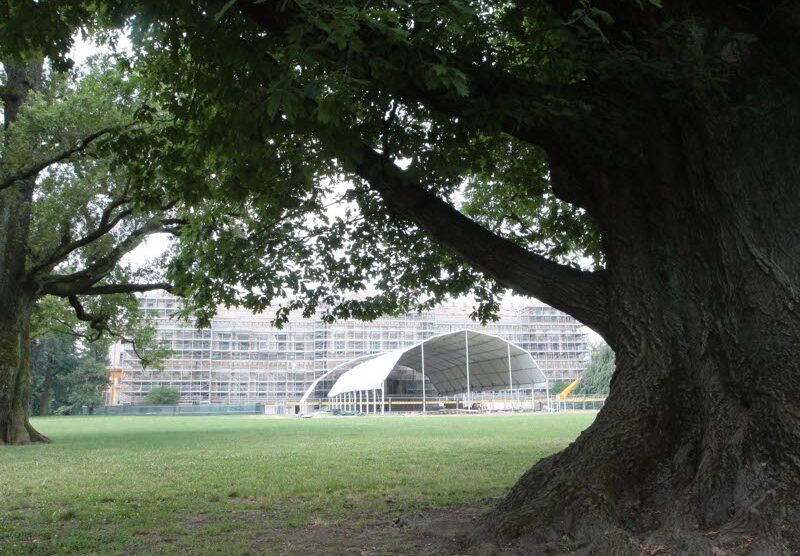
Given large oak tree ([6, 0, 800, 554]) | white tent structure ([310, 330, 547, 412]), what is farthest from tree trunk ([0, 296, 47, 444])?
white tent structure ([310, 330, 547, 412])

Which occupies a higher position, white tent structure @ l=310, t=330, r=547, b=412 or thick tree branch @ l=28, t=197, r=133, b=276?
thick tree branch @ l=28, t=197, r=133, b=276

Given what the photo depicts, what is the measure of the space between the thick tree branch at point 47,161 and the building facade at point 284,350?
84409 mm

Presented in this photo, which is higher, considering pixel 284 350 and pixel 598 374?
pixel 284 350

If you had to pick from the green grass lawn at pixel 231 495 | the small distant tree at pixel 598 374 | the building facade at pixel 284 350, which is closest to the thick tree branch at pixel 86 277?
the green grass lawn at pixel 231 495

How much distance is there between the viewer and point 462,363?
7325cm

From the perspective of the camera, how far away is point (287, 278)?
958 centimetres

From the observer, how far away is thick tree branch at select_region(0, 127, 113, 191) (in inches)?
679

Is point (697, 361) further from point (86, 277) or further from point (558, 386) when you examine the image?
point (558, 386)

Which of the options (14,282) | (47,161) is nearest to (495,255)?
(47,161)

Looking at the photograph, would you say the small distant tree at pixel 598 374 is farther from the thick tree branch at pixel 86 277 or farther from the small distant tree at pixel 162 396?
the thick tree branch at pixel 86 277

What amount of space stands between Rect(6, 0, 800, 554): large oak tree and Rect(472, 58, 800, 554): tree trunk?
16 mm

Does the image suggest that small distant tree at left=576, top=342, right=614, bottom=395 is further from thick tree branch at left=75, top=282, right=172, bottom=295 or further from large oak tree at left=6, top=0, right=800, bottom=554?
large oak tree at left=6, top=0, right=800, bottom=554

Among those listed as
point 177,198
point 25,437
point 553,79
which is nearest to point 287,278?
point 177,198

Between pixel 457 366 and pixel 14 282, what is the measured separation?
194 feet
